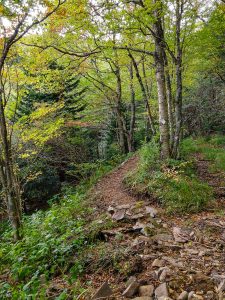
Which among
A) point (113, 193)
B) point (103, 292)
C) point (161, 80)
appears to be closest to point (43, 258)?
point (103, 292)

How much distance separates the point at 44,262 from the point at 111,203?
2.65 meters

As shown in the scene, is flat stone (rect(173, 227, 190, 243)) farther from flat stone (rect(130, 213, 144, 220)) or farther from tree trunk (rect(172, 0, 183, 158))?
tree trunk (rect(172, 0, 183, 158))

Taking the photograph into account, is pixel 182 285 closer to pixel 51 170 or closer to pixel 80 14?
pixel 80 14

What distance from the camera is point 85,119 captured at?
483 inches

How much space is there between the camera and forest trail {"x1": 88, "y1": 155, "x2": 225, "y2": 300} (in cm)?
253

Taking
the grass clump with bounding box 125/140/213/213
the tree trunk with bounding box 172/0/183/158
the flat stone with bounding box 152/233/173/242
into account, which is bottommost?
the flat stone with bounding box 152/233/173/242

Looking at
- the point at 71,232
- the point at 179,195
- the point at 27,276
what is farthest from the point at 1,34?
the point at 179,195

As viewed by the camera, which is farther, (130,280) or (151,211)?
(151,211)

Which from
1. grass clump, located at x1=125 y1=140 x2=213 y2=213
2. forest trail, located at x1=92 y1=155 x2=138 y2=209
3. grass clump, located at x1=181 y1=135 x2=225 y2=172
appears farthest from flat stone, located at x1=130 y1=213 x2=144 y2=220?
grass clump, located at x1=181 y1=135 x2=225 y2=172

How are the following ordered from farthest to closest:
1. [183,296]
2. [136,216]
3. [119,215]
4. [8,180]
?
1. [119,215]
2. [136,216]
3. [8,180]
4. [183,296]

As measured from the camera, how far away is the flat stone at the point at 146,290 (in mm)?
2492

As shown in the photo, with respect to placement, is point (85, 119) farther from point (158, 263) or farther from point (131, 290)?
point (131, 290)

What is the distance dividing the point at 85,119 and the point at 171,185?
7609 mm

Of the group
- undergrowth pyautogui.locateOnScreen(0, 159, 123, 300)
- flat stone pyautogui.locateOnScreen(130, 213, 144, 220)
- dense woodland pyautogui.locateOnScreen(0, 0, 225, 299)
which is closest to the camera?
undergrowth pyautogui.locateOnScreen(0, 159, 123, 300)
